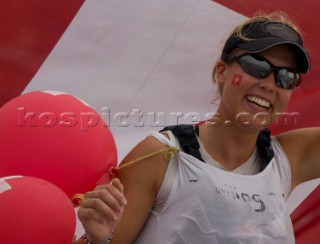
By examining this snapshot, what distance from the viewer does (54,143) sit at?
1.57m

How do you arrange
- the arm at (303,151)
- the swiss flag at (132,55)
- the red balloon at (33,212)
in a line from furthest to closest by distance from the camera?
the swiss flag at (132,55), the arm at (303,151), the red balloon at (33,212)

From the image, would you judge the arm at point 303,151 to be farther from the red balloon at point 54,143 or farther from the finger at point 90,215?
the finger at point 90,215

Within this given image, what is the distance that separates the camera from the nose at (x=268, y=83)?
183 cm

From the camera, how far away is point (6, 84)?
2.41 meters

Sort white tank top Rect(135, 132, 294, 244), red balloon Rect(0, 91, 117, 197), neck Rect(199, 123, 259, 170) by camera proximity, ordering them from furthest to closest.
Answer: neck Rect(199, 123, 259, 170) < white tank top Rect(135, 132, 294, 244) < red balloon Rect(0, 91, 117, 197)

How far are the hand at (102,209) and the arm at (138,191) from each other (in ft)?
0.94

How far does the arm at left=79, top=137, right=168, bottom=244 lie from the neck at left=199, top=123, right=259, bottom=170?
0.58 ft

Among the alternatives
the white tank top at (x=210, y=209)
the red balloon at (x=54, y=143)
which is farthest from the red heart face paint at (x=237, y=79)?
the red balloon at (x=54, y=143)

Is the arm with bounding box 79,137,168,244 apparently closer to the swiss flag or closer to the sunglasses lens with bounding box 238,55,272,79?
the sunglasses lens with bounding box 238,55,272,79

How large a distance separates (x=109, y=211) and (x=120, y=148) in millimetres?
961

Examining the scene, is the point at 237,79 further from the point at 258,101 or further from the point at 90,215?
the point at 90,215

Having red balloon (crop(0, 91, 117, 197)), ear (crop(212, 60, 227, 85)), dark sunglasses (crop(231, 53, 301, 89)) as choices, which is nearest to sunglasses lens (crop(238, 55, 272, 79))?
dark sunglasses (crop(231, 53, 301, 89))

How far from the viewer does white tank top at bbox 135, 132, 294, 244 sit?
1773mm

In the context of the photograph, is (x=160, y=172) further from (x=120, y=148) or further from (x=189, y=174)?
(x=120, y=148)
